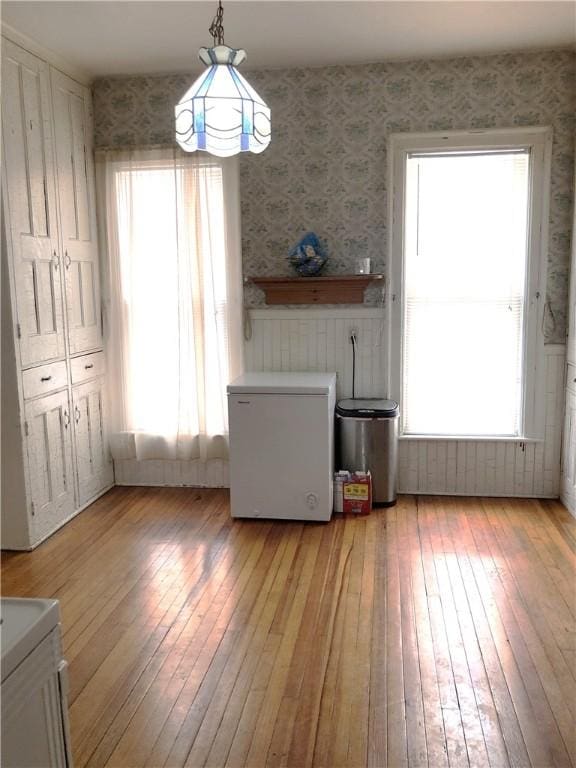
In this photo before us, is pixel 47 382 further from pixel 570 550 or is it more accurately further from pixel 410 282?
pixel 570 550

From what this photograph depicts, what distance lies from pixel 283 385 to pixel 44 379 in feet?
4.37

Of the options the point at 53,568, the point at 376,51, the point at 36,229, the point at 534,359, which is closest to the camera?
the point at 53,568

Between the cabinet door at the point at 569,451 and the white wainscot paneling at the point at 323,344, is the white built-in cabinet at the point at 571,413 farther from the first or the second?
the white wainscot paneling at the point at 323,344

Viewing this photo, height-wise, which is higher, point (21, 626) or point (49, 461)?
point (21, 626)

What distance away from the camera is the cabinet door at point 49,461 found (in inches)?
137

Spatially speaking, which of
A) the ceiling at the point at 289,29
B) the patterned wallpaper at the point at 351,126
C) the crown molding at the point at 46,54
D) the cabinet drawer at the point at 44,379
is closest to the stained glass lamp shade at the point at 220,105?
the ceiling at the point at 289,29

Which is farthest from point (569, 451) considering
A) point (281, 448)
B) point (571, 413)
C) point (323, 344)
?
point (281, 448)

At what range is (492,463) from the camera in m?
4.16

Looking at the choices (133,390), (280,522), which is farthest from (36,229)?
(280,522)

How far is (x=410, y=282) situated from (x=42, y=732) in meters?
3.39

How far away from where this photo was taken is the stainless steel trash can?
3.95 m

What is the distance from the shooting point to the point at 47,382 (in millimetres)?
3602

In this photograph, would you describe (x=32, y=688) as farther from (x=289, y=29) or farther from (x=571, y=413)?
(x=571, y=413)

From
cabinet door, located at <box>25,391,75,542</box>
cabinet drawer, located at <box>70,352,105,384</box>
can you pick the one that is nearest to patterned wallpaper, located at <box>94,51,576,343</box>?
cabinet drawer, located at <box>70,352,105,384</box>
